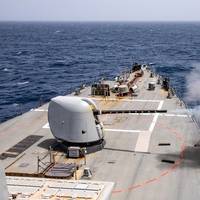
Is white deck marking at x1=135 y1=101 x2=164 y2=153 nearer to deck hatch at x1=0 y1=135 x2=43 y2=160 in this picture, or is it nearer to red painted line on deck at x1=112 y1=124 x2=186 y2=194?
red painted line on deck at x1=112 y1=124 x2=186 y2=194

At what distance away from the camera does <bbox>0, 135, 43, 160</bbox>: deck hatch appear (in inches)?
1141

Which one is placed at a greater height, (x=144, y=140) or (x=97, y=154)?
(x=144, y=140)

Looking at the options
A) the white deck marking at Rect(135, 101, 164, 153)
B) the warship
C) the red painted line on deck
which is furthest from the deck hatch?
the red painted line on deck

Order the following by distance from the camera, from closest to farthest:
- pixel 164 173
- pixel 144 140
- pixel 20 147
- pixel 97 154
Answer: pixel 164 173, pixel 97 154, pixel 20 147, pixel 144 140

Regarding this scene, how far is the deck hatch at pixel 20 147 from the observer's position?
95.0ft

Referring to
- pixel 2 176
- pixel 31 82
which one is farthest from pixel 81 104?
pixel 31 82

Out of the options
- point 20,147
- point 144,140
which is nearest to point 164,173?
point 144,140

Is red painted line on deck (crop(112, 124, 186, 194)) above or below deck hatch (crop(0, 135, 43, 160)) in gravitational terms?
above

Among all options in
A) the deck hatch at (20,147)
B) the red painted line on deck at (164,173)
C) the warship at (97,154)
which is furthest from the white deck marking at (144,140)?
the deck hatch at (20,147)

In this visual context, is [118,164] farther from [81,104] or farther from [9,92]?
[9,92]

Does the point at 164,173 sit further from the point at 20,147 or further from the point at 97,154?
the point at 20,147

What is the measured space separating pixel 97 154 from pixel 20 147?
5765 millimetres

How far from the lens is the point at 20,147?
30.8m

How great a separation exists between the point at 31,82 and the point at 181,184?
6022cm
